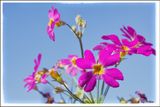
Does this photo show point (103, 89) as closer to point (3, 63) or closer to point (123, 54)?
point (123, 54)

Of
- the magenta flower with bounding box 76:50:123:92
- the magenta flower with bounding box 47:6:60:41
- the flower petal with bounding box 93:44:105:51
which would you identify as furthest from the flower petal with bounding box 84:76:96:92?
the magenta flower with bounding box 47:6:60:41

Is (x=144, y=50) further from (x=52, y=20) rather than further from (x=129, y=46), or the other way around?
(x=52, y=20)

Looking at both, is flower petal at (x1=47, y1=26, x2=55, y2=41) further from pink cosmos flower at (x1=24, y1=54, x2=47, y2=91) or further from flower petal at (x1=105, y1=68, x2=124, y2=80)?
flower petal at (x1=105, y1=68, x2=124, y2=80)

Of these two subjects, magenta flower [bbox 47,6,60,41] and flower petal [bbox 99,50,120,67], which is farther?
magenta flower [bbox 47,6,60,41]

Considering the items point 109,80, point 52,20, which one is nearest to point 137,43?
point 109,80

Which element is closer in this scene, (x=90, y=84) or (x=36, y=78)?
(x=90, y=84)

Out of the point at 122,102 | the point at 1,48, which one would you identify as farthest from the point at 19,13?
the point at 122,102

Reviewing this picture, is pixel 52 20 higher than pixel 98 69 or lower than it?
higher
